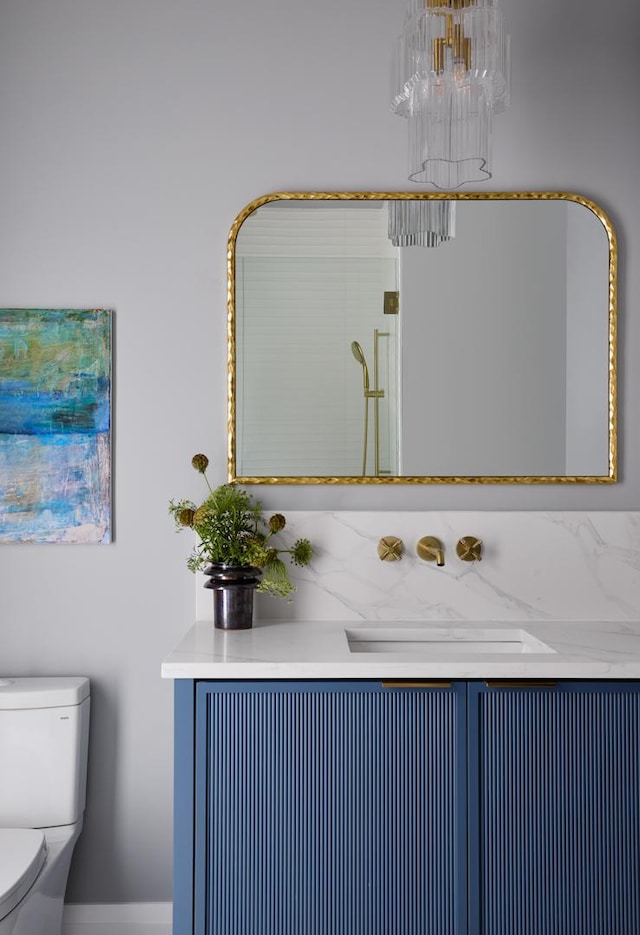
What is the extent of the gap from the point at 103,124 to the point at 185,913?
196cm

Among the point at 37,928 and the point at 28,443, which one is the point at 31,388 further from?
the point at 37,928

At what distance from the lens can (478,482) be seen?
7.11 feet

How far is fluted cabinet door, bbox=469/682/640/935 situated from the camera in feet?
5.41

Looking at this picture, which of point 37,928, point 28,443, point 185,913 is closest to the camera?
point 185,913

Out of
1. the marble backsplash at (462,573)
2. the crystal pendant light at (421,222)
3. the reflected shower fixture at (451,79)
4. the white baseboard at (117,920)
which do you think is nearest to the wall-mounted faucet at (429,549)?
the marble backsplash at (462,573)

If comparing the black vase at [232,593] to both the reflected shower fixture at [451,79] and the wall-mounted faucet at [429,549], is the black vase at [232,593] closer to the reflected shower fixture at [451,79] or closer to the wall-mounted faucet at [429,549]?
the wall-mounted faucet at [429,549]

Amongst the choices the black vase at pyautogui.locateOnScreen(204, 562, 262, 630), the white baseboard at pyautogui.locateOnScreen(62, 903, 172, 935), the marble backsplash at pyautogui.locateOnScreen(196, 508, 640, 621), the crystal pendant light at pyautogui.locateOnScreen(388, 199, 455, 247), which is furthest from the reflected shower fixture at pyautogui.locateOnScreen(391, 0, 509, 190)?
the white baseboard at pyautogui.locateOnScreen(62, 903, 172, 935)

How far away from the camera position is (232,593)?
1965 mm

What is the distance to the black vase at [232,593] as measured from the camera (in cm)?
196

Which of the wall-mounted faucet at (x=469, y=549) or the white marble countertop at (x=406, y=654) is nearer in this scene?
the white marble countertop at (x=406, y=654)

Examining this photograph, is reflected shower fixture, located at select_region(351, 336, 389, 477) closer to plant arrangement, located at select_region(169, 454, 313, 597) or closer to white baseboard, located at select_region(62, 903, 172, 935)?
plant arrangement, located at select_region(169, 454, 313, 597)

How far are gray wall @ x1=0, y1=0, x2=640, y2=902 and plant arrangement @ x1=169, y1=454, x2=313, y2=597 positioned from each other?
79 mm

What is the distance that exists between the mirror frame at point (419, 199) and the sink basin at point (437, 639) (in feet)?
1.30

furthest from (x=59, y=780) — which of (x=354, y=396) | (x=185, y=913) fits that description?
(x=354, y=396)
